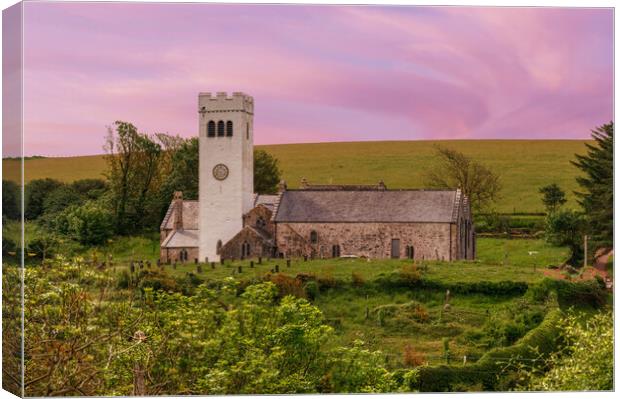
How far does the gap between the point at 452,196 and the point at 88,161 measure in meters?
13.3

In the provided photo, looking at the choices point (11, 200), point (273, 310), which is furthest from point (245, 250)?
point (11, 200)

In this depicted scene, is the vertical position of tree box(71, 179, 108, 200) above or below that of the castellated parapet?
below

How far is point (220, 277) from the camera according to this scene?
3234cm

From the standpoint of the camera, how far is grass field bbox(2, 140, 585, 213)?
94.8 ft

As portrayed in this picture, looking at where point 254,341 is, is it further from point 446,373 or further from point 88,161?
point 88,161

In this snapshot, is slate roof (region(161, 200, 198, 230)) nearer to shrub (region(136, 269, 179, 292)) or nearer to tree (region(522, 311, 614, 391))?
shrub (region(136, 269, 179, 292))

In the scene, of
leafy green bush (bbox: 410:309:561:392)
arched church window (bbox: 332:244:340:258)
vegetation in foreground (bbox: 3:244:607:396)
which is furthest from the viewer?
arched church window (bbox: 332:244:340:258)

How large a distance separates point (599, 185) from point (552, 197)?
154 inches

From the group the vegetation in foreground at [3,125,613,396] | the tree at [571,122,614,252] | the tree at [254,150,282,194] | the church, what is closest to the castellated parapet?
the church

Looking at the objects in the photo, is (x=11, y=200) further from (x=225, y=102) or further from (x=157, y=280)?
(x=225, y=102)

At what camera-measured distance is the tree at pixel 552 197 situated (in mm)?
32312

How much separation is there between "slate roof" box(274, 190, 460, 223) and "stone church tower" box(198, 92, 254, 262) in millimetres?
2553

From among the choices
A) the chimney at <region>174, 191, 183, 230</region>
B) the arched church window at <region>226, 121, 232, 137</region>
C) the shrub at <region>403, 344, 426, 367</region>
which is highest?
the arched church window at <region>226, 121, 232, 137</region>

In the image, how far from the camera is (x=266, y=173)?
126 ft
